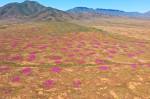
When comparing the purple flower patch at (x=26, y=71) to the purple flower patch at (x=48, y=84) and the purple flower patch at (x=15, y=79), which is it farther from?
the purple flower patch at (x=48, y=84)

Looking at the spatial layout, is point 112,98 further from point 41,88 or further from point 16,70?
point 16,70

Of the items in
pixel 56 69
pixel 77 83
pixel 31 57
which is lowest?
pixel 77 83

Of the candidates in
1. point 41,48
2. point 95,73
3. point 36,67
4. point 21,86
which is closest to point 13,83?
point 21,86

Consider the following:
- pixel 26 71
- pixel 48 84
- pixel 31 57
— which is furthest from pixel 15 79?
pixel 31 57

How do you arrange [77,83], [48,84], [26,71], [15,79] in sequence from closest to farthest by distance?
[48,84]
[77,83]
[15,79]
[26,71]

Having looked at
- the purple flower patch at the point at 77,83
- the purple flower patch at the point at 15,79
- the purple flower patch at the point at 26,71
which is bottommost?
the purple flower patch at the point at 77,83

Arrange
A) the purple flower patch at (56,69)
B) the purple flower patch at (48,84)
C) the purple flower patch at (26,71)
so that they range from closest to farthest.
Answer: the purple flower patch at (48,84) → the purple flower patch at (26,71) → the purple flower patch at (56,69)

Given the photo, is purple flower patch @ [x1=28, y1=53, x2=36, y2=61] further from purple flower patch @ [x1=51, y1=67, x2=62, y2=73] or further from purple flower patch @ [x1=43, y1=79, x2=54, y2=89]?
purple flower patch @ [x1=43, y1=79, x2=54, y2=89]

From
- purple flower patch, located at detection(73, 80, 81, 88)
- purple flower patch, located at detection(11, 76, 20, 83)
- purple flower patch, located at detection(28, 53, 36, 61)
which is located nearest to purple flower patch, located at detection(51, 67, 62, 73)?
purple flower patch, located at detection(73, 80, 81, 88)

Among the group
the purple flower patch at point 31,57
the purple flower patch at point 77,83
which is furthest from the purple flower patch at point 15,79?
the purple flower patch at point 31,57

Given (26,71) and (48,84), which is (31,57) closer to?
(26,71)

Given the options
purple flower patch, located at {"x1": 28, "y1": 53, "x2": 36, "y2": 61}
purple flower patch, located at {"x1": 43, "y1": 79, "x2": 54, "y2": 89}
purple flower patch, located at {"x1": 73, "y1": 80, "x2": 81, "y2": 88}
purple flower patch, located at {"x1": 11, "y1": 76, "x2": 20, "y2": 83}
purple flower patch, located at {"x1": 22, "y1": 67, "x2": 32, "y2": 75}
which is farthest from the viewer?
purple flower patch, located at {"x1": 28, "y1": 53, "x2": 36, "y2": 61}
